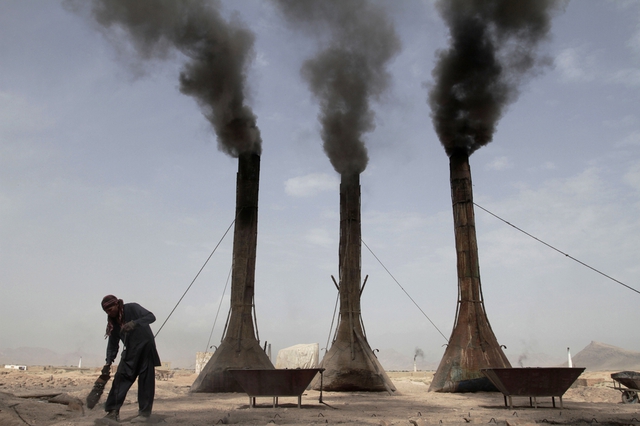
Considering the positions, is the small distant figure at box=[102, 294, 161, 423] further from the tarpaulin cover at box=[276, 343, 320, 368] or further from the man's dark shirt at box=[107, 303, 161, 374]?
the tarpaulin cover at box=[276, 343, 320, 368]

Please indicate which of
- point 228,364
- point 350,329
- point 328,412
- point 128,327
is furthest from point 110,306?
point 350,329

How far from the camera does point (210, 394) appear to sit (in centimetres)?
1057

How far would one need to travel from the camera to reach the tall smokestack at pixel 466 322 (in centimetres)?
1083

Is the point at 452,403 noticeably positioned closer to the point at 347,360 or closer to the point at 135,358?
the point at 347,360

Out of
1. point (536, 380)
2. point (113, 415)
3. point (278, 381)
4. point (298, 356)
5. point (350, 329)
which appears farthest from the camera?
point (298, 356)

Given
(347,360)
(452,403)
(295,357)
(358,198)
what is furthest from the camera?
(295,357)

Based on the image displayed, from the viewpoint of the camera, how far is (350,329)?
12.1m

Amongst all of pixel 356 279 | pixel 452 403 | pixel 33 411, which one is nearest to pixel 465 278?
pixel 356 279

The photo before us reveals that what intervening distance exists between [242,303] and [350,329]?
255 centimetres

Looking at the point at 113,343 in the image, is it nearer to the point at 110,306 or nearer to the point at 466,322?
the point at 110,306

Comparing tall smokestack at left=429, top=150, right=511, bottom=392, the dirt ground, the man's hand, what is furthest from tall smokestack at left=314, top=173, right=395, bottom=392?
the man's hand

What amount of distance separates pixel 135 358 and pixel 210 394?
17.6 feet

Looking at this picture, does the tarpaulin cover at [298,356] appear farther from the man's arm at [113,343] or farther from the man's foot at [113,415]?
the man's foot at [113,415]

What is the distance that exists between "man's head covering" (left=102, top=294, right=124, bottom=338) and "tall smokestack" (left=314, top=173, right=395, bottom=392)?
6451 millimetres
